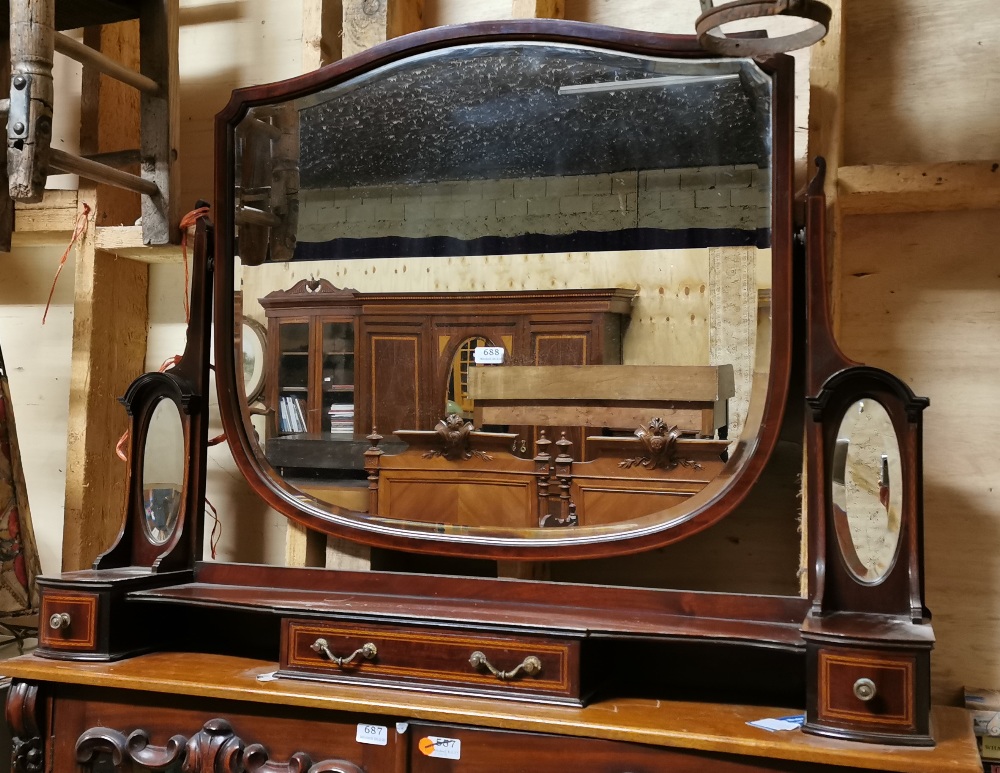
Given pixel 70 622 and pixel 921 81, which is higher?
pixel 921 81

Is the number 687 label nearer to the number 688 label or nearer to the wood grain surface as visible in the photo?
the wood grain surface

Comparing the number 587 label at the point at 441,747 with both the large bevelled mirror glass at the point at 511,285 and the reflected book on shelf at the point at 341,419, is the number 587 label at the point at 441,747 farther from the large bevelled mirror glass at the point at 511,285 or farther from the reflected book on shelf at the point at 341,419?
the reflected book on shelf at the point at 341,419

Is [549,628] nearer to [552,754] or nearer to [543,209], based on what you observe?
[552,754]

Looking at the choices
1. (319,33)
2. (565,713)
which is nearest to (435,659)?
(565,713)

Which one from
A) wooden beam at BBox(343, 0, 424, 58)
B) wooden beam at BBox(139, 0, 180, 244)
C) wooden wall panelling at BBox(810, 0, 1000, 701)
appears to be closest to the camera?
wooden wall panelling at BBox(810, 0, 1000, 701)

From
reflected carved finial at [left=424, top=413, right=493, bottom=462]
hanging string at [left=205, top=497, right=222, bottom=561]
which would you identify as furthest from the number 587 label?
hanging string at [left=205, top=497, right=222, bottom=561]

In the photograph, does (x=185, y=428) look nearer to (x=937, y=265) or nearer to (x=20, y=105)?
(x=20, y=105)

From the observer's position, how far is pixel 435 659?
1.52 meters

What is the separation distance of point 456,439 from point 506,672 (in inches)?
17.2

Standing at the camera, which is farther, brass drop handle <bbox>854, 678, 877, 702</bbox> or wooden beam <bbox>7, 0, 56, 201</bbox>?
wooden beam <bbox>7, 0, 56, 201</bbox>

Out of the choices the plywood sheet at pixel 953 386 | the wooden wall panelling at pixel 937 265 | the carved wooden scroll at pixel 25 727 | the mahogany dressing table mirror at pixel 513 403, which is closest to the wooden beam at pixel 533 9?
the mahogany dressing table mirror at pixel 513 403

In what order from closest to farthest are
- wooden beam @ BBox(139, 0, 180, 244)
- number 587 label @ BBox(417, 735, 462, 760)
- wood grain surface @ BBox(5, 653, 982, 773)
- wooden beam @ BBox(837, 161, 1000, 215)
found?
1. wood grain surface @ BBox(5, 653, 982, 773)
2. number 587 label @ BBox(417, 735, 462, 760)
3. wooden beam @ BBox(837, 161, 1000, 215)
4. wooden beam @ BBox(139, 0, 180, 244)

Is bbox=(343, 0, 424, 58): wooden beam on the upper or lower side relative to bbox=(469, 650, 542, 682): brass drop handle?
upper

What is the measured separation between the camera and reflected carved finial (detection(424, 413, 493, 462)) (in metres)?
1.74
